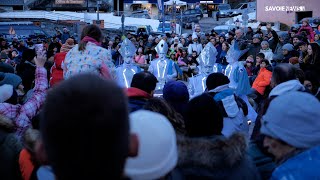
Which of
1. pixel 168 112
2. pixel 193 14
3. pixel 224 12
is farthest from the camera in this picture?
pixel 193 14

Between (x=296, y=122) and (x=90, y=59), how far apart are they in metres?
2.85

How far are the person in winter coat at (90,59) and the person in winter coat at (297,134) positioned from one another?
104 inches

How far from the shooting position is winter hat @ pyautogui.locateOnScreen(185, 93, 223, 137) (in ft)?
10.1

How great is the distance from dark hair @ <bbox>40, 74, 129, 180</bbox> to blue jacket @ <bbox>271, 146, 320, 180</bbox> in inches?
45.0

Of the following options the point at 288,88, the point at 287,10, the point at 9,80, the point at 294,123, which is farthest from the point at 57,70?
the point at 287,10

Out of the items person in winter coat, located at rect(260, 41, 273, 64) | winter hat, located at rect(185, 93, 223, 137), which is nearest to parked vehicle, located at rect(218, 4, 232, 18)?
person in winter coat, located at rect(260, 41, 273, 64)

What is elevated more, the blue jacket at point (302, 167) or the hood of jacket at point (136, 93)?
the hood of jacket at point (136, 93)

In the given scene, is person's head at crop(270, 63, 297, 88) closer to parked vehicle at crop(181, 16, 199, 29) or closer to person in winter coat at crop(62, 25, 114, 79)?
person in winter coat at crop(62, 25, 114, 79)

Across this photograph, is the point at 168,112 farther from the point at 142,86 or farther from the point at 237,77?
the point at 237,77

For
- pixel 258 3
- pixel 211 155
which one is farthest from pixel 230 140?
pixel 258 3

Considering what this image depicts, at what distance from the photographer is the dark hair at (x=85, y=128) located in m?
1.28

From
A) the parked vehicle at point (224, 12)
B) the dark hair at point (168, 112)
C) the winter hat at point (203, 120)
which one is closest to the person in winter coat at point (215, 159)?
the winter hat at point (203, 120)

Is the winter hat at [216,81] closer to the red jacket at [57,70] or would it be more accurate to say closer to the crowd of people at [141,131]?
the crowd of people at [141,131]

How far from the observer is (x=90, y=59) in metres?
4.81
